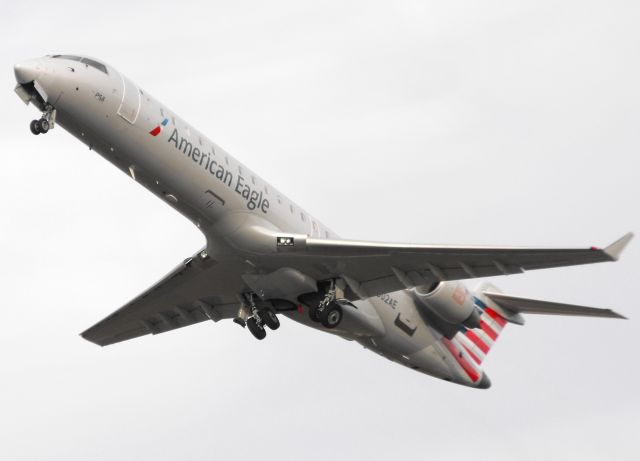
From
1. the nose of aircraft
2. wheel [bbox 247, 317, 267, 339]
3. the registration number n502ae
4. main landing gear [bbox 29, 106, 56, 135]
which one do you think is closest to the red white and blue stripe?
the registration number n502ae

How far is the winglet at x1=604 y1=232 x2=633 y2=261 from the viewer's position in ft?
78.7

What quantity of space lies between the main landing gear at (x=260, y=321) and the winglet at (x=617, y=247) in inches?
354

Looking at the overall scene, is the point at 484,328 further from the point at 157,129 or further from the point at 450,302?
the point at 157,129

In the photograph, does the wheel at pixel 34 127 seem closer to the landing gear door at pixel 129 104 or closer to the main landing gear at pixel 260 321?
the landing gear door at pixel 129 104

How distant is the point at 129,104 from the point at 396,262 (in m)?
6.78

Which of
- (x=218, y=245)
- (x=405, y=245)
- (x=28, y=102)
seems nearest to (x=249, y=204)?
(x=218, y=245)

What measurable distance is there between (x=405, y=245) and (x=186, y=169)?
4.96 m

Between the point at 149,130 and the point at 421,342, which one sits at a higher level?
the point at 149,130

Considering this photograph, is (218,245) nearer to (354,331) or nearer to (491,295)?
(354,331)

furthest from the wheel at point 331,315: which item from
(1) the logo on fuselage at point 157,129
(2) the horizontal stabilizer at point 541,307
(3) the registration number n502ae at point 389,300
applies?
(2) the horizontal stabilizer at point 541,307

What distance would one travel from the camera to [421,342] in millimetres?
33344

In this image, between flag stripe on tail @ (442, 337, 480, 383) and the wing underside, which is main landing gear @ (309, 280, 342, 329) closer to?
the wing underside

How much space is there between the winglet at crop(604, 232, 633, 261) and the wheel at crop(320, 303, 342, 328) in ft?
24.3

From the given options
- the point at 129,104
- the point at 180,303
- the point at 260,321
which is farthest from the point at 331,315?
the point at 129,104
